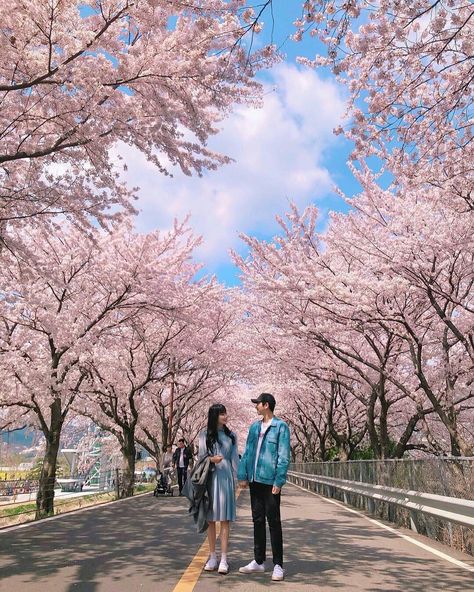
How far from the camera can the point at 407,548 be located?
6.89 metres

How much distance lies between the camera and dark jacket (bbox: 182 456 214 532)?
5.16 metres

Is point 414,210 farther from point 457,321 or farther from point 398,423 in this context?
point 398,423

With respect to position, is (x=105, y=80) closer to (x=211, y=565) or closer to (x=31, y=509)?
(x=211, y=565)

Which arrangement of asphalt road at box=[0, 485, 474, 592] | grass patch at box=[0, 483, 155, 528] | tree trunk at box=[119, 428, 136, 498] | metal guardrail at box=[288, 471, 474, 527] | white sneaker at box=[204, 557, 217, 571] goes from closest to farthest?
asphalt road at box=[0, 485, 474, 592], white sneaker at box=[204, 557, 217, 571], metal guardrail at box=[288, 471, 474, 527], grass patch at box=[0, 483, 155, 528], tree trunk at box=[119, 428, 136, 498]

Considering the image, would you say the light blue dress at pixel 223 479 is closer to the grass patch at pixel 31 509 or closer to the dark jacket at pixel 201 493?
the dark jacket at pixel 201 493

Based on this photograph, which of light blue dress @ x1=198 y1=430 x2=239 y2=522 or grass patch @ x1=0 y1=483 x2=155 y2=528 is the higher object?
light blue dress @ x1=198 y1=430 x2=239 y2=522

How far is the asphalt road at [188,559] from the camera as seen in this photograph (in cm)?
462

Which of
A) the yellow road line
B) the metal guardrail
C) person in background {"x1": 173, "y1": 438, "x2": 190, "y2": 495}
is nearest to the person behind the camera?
the yellow road line

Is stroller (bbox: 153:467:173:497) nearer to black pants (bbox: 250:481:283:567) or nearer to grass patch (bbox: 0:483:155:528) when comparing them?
grass patch (bbox: 0:483:155:528)

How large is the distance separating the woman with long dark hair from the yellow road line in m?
0.16

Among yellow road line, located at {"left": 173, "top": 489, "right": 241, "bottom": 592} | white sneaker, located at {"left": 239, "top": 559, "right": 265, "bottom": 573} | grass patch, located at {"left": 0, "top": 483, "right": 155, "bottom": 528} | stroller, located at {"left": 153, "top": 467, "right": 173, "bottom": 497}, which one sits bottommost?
grass patch, located at {"left": 0, "top": 483, "right": 155, "bottom": 528}

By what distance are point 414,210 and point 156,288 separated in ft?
24.5

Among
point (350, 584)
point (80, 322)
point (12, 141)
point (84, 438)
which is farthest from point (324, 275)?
point (84, 438)

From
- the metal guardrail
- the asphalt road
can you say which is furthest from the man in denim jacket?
the metal guardrail
